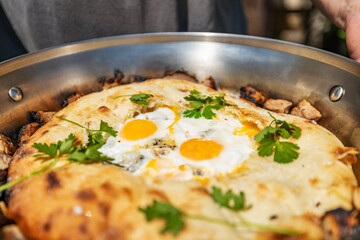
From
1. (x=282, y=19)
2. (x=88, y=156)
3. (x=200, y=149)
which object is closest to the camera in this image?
(x=88, y=156)

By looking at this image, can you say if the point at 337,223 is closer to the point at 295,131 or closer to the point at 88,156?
the point at 295,131

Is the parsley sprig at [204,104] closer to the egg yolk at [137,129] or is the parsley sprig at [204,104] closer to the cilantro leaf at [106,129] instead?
the egg yolk at [137,129]

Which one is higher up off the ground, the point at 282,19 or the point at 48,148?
the point at 48,148

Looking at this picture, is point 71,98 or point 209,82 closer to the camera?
point 71,98

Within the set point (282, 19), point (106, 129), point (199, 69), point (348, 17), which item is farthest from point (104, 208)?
point (282, 19)

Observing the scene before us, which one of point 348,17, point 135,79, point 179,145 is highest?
point 348,17

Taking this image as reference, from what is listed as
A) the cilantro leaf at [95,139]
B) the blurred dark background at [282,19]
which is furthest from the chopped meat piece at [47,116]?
the blurred dark background at [282,19]

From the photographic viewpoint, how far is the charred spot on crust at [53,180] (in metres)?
1.56

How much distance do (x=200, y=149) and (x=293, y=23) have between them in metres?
8.70

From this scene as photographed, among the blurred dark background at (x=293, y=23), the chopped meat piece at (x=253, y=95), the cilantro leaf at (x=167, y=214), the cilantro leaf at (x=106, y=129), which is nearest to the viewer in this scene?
the cilantro leaf at (x=167, y=214)

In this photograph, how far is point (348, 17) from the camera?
108 inches

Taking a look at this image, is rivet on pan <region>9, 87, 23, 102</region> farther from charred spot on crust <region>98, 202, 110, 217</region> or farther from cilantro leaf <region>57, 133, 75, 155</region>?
charred spot on crust <region>98, 202, 110, 217</region>

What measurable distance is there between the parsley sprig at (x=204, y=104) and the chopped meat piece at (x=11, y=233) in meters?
1.31

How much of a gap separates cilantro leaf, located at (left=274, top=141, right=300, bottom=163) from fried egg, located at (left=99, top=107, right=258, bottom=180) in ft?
0.58
